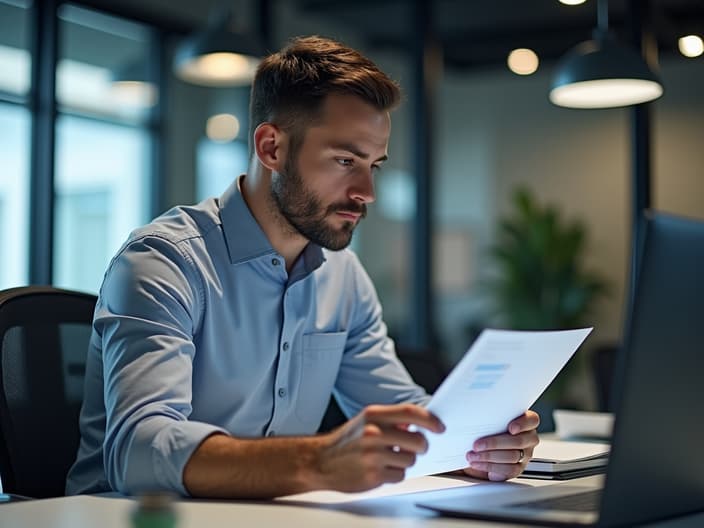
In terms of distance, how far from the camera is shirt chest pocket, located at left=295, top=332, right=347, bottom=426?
6.17ft

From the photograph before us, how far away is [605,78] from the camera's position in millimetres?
3404

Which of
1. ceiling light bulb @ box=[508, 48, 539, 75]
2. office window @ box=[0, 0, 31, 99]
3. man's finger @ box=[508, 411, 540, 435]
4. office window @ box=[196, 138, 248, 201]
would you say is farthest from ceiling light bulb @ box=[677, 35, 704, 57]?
man's finger @ box=[508, 411, 540, 435]

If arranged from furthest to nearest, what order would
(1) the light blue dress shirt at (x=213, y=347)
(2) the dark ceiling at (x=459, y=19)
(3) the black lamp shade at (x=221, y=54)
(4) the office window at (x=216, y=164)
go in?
(4) the office window at (x=216, y=164) → (2) the dark ceiling at (x=459, y=19) → (3) the black lamp shade at (x=221, y=54) → (1) the light blue dress shirt at (x=213, y=347)

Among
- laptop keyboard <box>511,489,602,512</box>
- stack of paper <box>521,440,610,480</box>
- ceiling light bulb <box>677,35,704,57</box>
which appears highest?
ceiling light bulb <box>677,35,704,57</box>

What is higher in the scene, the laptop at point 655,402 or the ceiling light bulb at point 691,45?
the ceiling light bulb at point 691,45

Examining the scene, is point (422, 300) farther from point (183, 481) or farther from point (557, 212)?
point (183, 481)

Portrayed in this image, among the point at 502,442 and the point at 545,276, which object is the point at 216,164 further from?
the point at 502,442

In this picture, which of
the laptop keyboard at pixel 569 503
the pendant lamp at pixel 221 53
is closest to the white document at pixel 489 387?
the laptop keyboard at pixel 569 503

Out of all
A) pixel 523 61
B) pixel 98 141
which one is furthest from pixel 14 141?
pixel 523 61

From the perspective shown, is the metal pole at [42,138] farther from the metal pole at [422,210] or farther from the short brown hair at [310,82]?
the short brown hair at [310,82]

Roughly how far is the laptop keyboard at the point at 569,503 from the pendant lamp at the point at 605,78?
2.37 metres

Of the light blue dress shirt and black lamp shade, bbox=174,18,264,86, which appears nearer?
the light blue dress shirt

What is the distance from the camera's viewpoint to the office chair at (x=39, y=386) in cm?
164

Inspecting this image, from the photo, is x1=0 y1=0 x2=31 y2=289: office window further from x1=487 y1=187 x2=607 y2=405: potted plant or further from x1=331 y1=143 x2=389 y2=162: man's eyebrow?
x1=487 y1=187 x2=607 y2=405: potted plant
